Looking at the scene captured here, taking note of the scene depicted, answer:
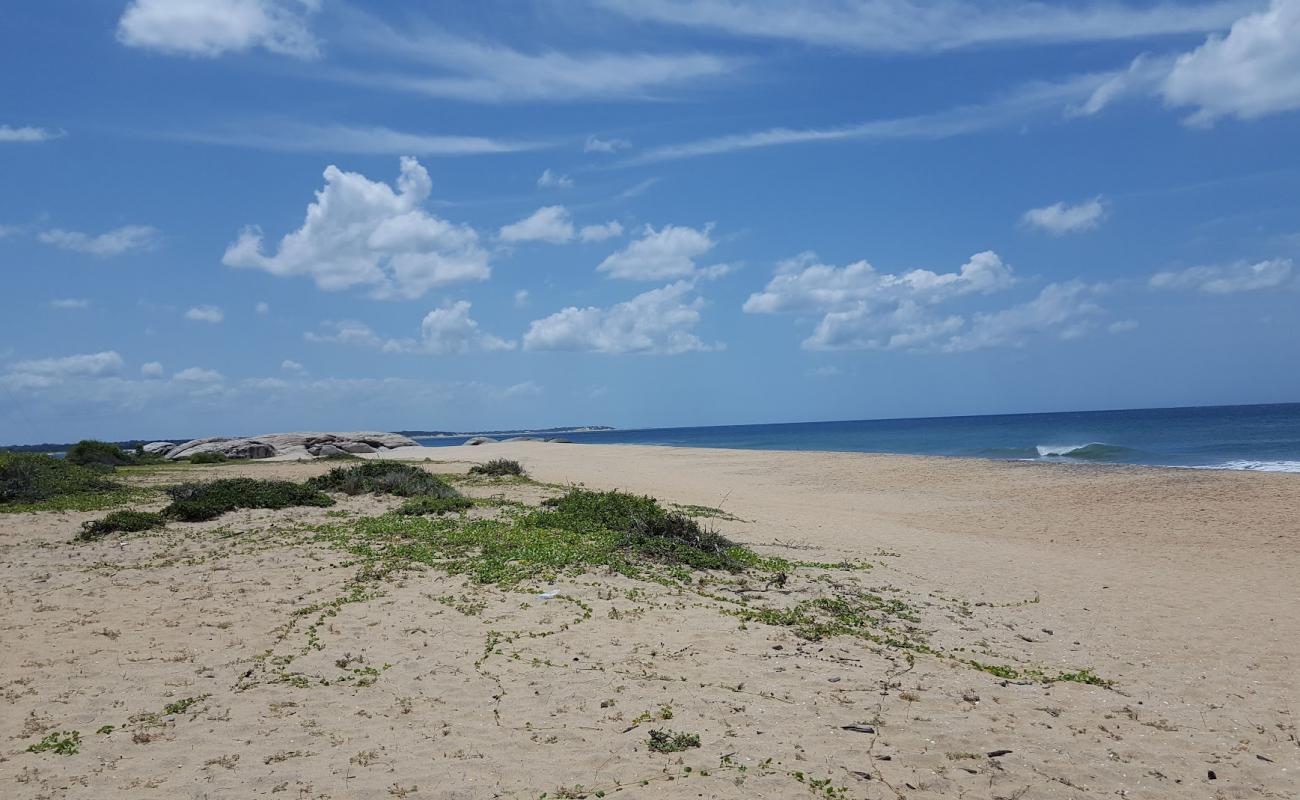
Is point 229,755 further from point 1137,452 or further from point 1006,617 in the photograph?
point 1137,452

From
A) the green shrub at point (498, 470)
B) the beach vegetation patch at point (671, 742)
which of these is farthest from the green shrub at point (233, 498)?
the beach vegetation patch at point (671, 742)

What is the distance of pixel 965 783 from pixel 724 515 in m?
13.0

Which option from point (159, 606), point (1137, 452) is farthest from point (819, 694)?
point (1137, 452)

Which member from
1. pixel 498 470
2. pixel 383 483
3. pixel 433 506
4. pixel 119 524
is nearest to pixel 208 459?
pixel 498 470

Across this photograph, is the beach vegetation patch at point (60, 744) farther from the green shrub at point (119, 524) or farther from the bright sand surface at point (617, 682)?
the green shrub at point (119, 524)

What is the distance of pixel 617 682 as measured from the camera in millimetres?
7219

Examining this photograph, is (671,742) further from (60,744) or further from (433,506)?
(433,506)

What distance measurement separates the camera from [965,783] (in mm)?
5582

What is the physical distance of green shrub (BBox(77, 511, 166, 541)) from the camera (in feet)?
46.3

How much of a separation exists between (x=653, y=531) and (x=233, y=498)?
9.45m

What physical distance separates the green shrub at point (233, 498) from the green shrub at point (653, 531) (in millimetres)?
5780

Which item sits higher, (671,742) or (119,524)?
(119,524)

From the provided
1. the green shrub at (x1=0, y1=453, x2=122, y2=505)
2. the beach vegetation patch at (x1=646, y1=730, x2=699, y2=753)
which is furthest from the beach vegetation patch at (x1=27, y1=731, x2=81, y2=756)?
the green shrub at (x1=0, y1=453, x2=122, y2=505)

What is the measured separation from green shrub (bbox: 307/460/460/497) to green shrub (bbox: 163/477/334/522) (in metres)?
1.50
